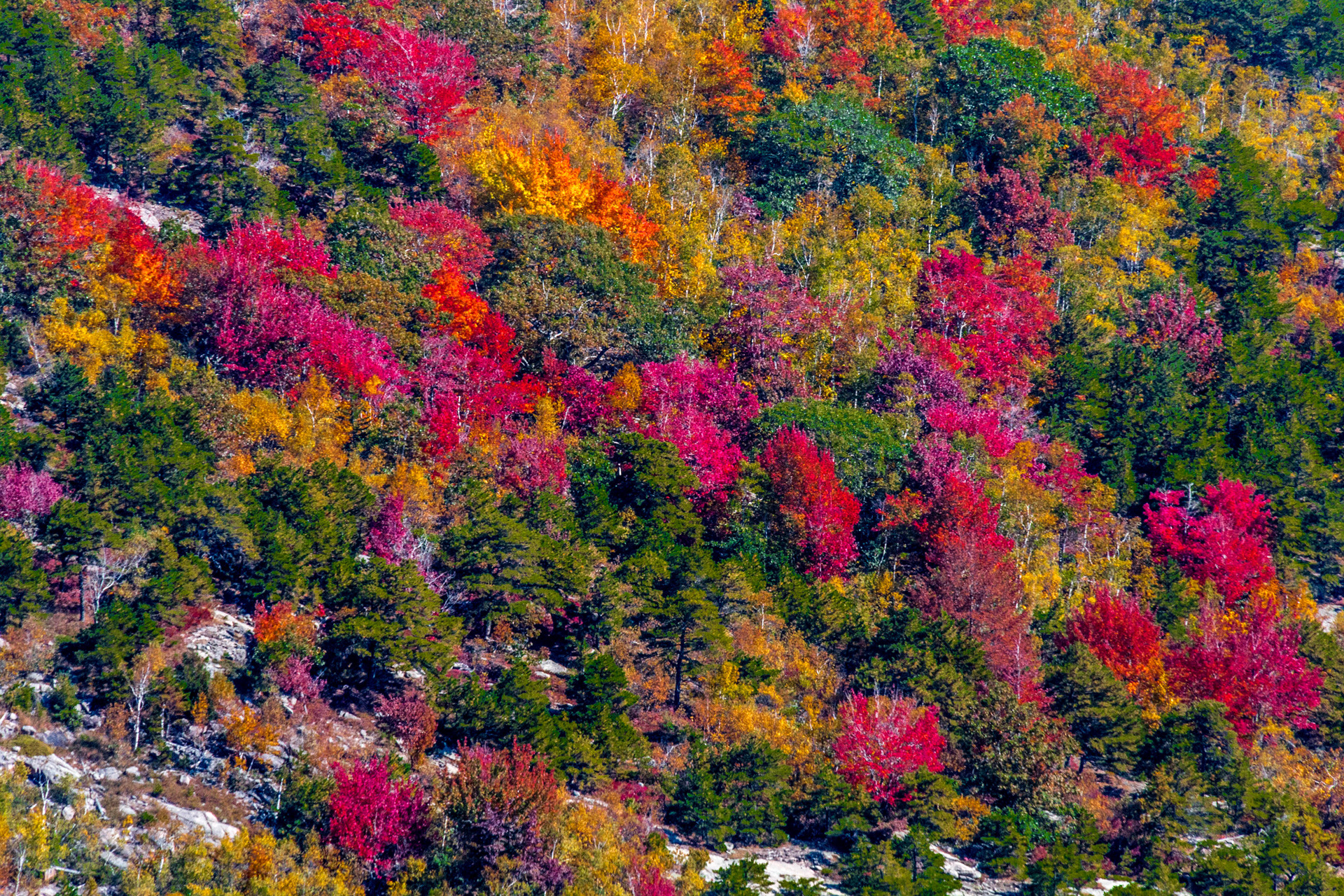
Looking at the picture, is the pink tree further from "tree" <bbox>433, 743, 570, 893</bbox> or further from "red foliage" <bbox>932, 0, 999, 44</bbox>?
"red foliage" <bbox>932, 0, 999, 44</bbox>

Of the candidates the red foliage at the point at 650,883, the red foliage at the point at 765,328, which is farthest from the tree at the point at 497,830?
the red foliage at the point at 765,328

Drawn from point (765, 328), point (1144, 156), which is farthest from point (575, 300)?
point (1144, 156)

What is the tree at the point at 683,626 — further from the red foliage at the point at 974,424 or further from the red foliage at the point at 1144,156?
the red foliage at the point at 1144,156

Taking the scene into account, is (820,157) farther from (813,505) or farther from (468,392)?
(468,392)

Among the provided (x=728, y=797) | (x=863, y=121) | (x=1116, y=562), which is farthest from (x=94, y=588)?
(x=863, y=121)

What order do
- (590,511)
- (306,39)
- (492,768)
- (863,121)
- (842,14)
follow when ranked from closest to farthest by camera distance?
1. (492,768)
2. (590,511)
3. (306,39)
4. (863,121)
5. (842,14)

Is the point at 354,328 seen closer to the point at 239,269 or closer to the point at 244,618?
the point at 239,269
